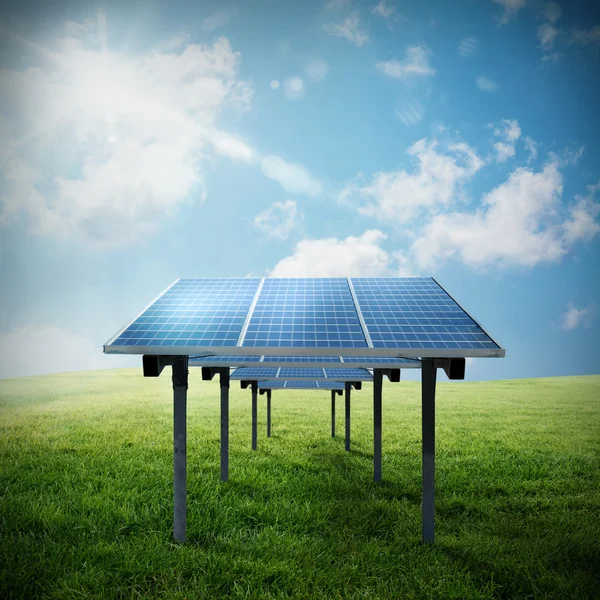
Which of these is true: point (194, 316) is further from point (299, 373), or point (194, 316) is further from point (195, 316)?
point (299, 373)

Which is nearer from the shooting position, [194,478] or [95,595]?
[95,595]

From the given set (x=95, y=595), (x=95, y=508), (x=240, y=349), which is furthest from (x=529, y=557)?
(x=95, y=508)

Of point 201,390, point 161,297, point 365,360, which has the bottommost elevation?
point 201,390

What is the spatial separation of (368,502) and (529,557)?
2.26 meters

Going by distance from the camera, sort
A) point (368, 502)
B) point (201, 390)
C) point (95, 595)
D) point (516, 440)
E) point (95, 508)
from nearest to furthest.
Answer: point (95, 595), point (95, 508), point (368, 502), point (516, 440), point (201, 390)

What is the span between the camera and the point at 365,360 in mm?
6625

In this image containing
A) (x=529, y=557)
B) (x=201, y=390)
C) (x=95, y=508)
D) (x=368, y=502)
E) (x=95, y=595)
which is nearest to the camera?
(x=95, y=595)

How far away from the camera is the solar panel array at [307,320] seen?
15.5ft

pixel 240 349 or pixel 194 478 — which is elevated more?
pixel 240 349

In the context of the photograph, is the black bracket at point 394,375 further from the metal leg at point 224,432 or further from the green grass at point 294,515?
the metal leg at point 224,432

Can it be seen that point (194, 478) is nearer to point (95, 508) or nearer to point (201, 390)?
point (95, 508)

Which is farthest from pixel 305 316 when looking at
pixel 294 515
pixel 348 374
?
pixel 348 374

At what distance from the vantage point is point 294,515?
6.20m

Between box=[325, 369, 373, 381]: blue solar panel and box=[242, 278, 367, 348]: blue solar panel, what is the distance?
2.76 m
